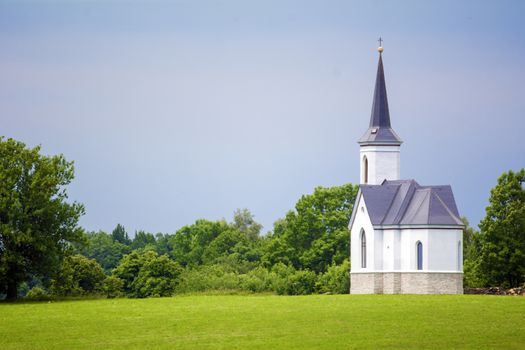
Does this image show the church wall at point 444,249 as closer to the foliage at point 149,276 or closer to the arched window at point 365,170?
the arched window at point 365,170

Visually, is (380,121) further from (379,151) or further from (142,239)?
(142,239)

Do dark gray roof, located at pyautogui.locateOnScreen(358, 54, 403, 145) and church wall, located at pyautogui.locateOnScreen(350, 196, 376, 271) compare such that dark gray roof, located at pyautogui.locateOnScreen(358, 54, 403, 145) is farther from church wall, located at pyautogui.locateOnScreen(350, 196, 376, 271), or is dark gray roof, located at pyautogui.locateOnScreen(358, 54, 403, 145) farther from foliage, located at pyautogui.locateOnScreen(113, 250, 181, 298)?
foliage, located at pyautogui.locateOnScreen(113, 250, 181, 298)

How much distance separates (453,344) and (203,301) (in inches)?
818

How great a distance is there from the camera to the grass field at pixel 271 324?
122 ft

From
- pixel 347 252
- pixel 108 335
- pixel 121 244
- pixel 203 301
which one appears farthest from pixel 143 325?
pixel 121 244

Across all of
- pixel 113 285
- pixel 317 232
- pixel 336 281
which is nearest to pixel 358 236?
pixel 336 281

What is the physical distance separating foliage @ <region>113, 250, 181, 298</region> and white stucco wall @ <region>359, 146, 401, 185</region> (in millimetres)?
14041

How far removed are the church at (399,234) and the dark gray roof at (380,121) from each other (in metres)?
0.15

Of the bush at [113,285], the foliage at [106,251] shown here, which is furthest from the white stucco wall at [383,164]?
the foliage at [106,251]

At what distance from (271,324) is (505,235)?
3146 centimetres

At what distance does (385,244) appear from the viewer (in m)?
64.8

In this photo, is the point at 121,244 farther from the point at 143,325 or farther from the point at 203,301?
the point at 143,325

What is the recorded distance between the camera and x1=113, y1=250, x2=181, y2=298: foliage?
230 feet

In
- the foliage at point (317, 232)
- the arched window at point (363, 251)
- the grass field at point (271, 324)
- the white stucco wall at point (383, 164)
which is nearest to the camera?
the grass field at point (271, 324)
